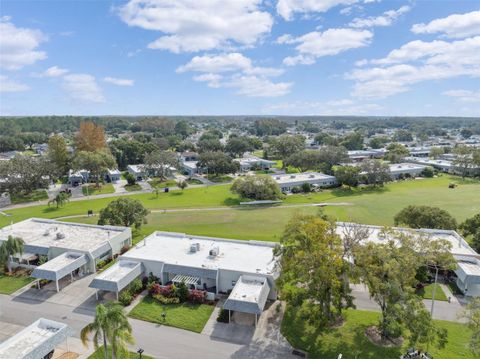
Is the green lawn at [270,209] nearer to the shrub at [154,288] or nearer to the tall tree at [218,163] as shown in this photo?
the tall tree at [218,163]

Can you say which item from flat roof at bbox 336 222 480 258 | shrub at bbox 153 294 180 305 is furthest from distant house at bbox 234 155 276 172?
shrub at bbox 153 294 180 305

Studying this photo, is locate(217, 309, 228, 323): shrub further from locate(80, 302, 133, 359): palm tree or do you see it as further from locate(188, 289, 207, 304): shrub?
locate(80, 302, 133, 359): palm tree

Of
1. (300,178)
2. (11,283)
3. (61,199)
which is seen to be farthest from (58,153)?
A: (300,178)

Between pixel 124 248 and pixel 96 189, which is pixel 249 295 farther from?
pixel 96 189

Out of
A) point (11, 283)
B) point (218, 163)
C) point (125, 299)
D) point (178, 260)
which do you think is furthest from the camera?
point (218, 163)

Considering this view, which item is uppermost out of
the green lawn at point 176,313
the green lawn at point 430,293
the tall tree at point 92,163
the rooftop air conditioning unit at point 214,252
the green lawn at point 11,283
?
the tall tree at point 92,163

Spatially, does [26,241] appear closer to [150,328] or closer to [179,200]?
[150,328]

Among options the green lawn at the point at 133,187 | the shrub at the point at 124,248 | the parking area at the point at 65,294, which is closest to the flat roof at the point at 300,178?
the green lawn at the point at 133,187
